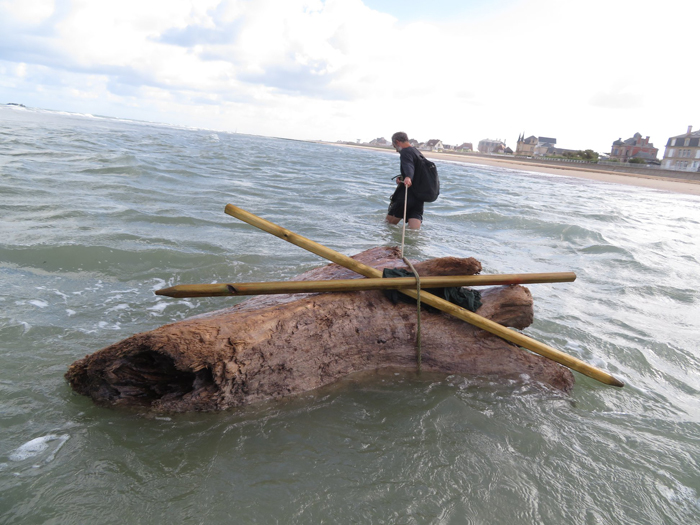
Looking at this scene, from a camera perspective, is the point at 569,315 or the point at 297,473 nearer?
the point at 297,473

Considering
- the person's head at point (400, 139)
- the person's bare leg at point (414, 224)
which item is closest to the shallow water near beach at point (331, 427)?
the person's bare leg at point (414, 224)

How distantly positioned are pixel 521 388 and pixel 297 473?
1.93 meters

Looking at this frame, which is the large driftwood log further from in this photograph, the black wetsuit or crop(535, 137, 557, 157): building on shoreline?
crop(535, 137, 557, 157): building on shoreline

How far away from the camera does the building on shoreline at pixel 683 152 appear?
6650 centimetres

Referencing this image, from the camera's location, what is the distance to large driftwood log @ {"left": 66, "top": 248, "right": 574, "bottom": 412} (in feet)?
8.70

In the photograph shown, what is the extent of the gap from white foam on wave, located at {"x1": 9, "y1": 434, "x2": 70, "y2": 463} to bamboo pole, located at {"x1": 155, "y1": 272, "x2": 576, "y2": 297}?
3.24ft

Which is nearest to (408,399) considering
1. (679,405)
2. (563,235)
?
(679,405)

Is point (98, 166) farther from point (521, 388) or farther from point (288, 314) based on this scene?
point (521, 388)

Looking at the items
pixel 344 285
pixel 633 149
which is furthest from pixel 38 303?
pixel 633 149

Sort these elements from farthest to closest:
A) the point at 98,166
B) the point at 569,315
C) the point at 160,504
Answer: the point at 98,166, the point at 569,315, the point at 160,504

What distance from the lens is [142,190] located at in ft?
33.0

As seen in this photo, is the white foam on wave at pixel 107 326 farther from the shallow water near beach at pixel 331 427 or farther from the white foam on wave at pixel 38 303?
the white foam on wave at pixel 38 303

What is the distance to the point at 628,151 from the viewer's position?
85000mm

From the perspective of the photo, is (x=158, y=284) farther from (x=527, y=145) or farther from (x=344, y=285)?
(x=527, y=145)
